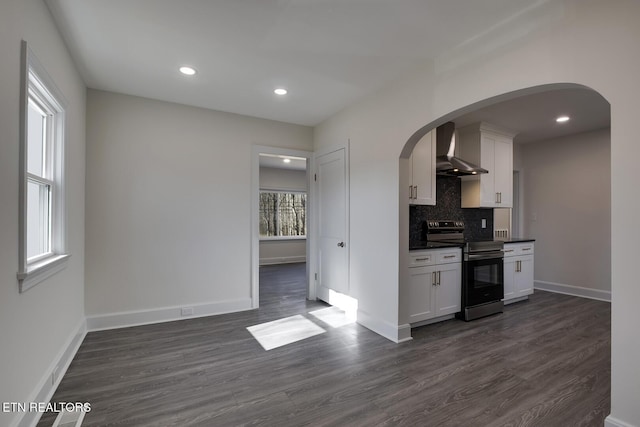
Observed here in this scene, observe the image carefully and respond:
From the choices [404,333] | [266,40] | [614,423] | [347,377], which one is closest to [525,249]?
[404,333]

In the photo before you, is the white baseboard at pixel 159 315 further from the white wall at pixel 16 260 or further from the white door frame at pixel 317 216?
the white door frame at pixel 317 216

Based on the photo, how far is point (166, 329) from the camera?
329cm

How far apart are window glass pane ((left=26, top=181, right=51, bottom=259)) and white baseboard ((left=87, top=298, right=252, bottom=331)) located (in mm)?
1286

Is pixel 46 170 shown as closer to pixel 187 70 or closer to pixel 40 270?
pixel 40 270

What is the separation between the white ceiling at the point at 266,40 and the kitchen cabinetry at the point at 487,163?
3.38 ft

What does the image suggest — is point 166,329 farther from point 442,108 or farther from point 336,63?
point 442,108

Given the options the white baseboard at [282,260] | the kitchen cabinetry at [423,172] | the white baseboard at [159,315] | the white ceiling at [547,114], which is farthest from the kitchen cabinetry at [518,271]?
the white baseboard at [282,260]

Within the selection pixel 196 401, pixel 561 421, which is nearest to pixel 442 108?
pixel 561 421

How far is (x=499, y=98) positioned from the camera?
220 cm

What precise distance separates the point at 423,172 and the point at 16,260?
3.64 m

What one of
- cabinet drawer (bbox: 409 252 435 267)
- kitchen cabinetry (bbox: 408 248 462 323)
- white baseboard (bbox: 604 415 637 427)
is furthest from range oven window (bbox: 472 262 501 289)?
white baseboard (bbox: 604 415 637 427)

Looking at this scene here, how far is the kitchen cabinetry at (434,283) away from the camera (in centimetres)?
327

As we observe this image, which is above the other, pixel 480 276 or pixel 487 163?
pixel 487 163

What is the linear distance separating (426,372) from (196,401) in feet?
5.68
